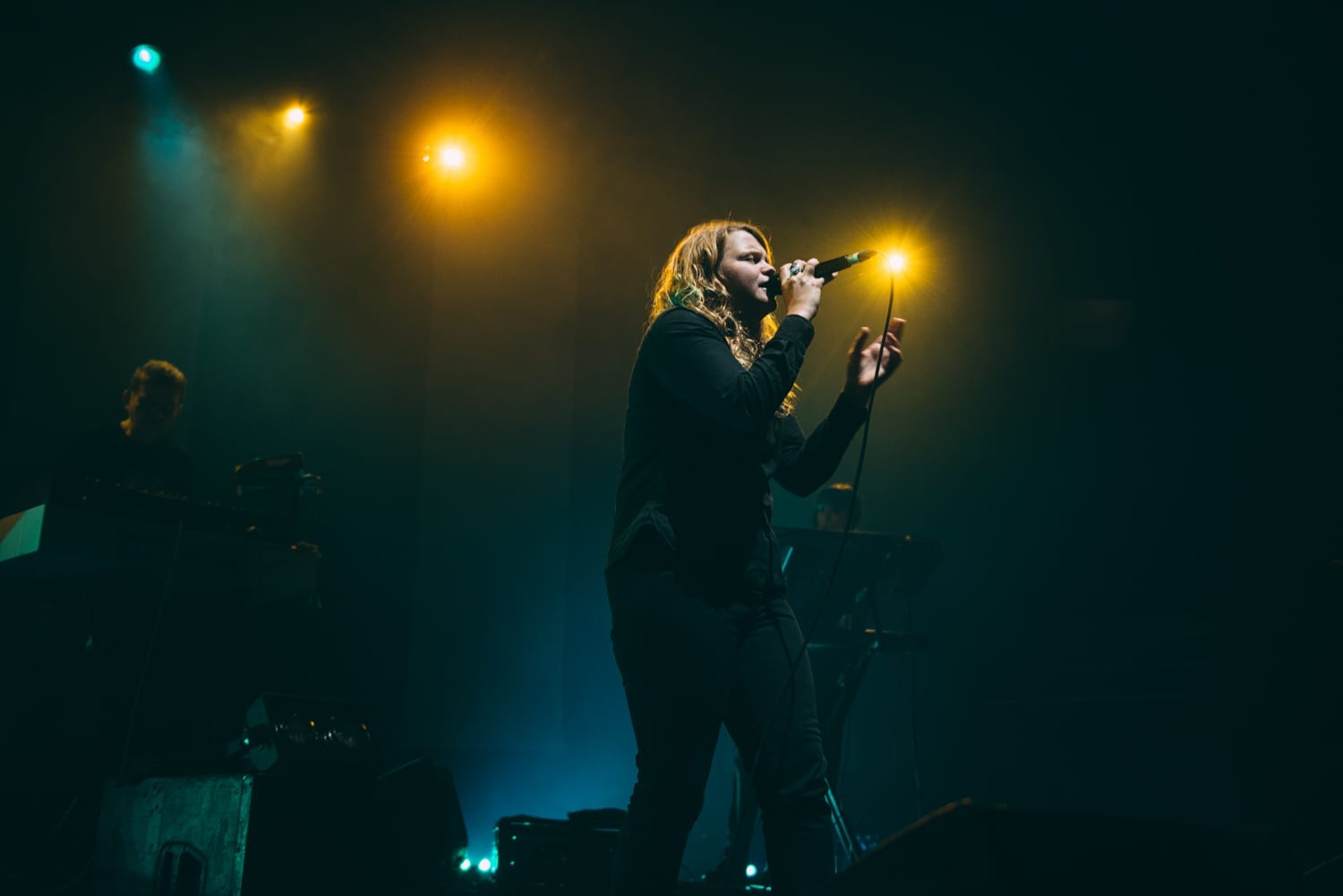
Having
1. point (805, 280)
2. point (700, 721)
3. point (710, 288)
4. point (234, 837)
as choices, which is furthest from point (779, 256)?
point (700, 721)

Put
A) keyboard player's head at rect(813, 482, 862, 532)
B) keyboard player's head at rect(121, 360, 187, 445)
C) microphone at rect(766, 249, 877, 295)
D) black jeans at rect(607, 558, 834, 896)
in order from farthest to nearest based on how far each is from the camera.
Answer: keyboard player's head at rect(813, 482, 862, 532) < keyboard player's head at rect(121, 360, 187, 445) < microphone at rect(766, 249, 877, 295) < black jeans at rect(607, 558, 834, 896)

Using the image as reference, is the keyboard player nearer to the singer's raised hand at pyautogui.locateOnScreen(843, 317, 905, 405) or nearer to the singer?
the singer

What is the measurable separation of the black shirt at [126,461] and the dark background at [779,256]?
557 mm

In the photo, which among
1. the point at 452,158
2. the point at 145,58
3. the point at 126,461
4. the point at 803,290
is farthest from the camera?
the point at 452,158

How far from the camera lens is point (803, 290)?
188 centimetres

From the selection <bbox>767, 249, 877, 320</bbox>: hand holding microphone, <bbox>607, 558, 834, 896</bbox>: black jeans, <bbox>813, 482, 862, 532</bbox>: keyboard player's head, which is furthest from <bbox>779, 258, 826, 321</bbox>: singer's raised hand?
<bbox>813, 482, 862, 532</bbox>: keyboard player's head

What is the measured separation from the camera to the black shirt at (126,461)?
12.2 ft

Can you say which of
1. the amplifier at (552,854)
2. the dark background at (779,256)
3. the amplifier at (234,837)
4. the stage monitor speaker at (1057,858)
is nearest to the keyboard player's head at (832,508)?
the dark background at (779,256)

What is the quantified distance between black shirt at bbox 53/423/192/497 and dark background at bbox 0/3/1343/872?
557 mm

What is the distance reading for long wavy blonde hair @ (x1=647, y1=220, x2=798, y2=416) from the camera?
203 centimetres

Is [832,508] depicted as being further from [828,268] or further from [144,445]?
[144,445]

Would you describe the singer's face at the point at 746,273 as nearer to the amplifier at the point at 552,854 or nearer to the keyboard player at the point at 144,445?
the amplifier at the point at 552,854

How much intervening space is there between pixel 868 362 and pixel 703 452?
0.44 m

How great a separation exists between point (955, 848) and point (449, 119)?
5.08 m
